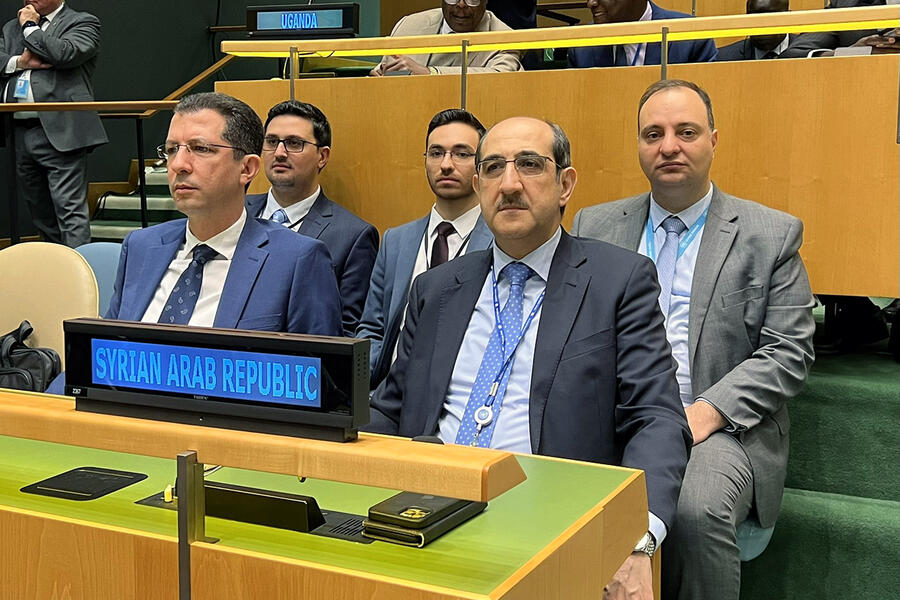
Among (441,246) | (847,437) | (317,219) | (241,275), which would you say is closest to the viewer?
(241,275)

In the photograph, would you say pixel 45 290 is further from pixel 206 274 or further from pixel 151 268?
pixel 206 274

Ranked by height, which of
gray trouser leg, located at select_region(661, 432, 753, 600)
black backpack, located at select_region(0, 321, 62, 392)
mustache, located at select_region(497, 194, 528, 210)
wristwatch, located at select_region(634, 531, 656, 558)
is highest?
mustache, located at select_region(497, 194, 528, 210)

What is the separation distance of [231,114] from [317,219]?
1175mm

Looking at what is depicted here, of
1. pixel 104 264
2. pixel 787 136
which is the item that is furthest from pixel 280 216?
pixel 787 136

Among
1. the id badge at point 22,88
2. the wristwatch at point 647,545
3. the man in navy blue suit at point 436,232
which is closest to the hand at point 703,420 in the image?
the wristwatch at point 647,545

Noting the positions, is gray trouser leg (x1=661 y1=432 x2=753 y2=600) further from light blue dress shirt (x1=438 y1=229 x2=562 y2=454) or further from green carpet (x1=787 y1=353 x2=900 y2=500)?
green carpet (x1=787 y1=353 x2=900 y2=500)

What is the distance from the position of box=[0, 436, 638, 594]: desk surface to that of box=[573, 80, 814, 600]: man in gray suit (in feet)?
3.32

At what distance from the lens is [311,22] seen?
13.6 ft

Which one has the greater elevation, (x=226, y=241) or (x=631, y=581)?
(x=226, y=241)

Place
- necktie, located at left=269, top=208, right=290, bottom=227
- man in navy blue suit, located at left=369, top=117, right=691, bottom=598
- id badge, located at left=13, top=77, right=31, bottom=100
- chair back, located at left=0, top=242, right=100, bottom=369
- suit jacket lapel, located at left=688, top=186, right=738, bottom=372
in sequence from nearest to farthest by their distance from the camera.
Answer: man in navy blue suit, located at left=369, top=117, right=691, bottom=598 < suit jacket lapel, located at left=688, top=186, right=738, bottom=372 < chair back, located at left=0, top=242, right=100, bottom=369 < necktie, located at left=269, top=208, right=290, bottom=227 < id badge, located at left=13, top=77, right=31, bottom=100

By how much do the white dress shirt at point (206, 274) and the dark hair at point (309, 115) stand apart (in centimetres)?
130

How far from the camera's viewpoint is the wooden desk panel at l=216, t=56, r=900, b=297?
3.06m

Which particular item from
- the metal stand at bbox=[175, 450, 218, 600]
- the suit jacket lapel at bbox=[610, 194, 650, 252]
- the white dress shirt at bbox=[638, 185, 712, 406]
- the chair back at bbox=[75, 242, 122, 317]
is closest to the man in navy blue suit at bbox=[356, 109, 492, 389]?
the suit jacket lapel at bbox=[610, 194, 650, 252]

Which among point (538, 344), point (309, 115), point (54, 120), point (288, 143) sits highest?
point (54, 120)
